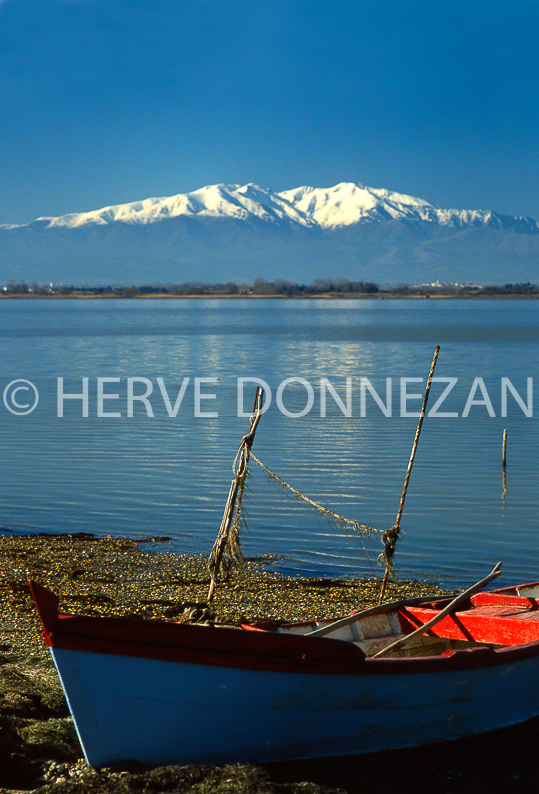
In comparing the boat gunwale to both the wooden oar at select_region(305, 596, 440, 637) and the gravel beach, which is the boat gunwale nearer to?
the wooden oar at select_region(305, 596, 440, 637)

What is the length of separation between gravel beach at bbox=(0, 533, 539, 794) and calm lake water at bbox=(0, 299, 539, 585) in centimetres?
174

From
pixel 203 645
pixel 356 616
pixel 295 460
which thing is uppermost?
pixel 203 645

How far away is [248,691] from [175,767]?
99 cm

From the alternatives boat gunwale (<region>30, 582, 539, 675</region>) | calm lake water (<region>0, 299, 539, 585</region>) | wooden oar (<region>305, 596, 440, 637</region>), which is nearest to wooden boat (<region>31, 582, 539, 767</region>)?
boat gunwale (<region>30, 582, 539, 675</region>)

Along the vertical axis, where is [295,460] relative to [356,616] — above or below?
below

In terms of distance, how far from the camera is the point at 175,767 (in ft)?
25.7

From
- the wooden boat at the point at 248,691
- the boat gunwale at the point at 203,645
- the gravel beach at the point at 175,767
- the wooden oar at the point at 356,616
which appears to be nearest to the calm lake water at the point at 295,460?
the gravel beach at the point at 175,767

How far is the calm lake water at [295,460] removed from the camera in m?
17.9

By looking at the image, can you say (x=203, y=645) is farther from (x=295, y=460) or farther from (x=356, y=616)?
(x=295, y=460)

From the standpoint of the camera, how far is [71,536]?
17656 mm

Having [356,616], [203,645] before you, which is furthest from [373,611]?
[203,645]

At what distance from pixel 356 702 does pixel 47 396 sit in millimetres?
36767

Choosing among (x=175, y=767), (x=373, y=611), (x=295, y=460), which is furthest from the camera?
(x=295, y=460)

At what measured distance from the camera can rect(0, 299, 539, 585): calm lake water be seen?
1791 centimetres
